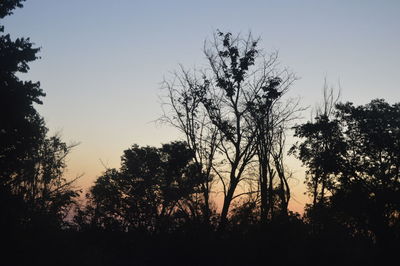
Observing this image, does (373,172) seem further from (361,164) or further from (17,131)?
(17,131)

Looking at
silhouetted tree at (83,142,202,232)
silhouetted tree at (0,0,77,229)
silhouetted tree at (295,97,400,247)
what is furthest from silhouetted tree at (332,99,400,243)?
silhouetted tree at (0,0,77,229)

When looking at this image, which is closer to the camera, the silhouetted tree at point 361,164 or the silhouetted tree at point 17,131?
the silhouetted tree at point 17,131

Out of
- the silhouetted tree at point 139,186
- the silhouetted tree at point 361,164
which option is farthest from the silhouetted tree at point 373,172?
the silhouetted tree at point 139,186

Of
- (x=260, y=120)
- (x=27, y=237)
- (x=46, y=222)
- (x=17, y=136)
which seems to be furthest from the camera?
(x=260, y=120)

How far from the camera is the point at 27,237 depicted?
Answer: 50.4 feet

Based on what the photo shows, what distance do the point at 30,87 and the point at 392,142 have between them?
Answer: 25353 millimetres

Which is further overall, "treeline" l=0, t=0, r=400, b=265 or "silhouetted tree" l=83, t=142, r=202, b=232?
"silhouetted tree" l=83, t=142, r=202, b=232

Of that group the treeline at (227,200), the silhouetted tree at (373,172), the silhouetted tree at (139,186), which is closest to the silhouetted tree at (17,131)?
the treeline at (227,200)

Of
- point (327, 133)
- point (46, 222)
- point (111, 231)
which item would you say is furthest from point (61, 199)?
point (327, 133)

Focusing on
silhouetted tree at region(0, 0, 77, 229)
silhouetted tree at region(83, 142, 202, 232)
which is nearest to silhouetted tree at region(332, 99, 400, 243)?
silhouetted tree at region(83, 142, 202, 232)

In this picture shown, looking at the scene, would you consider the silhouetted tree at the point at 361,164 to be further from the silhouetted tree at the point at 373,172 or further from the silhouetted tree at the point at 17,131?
the silhouetted tree at the point at 17,131

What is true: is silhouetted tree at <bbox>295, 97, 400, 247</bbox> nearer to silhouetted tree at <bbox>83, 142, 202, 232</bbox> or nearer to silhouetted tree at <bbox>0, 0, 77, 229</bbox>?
silhouetted tree at <bbox>83, 142, 202, 232</bbox>

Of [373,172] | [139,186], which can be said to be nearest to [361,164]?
[373,172]

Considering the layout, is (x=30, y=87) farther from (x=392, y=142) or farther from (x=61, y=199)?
(x=392, y=142)
